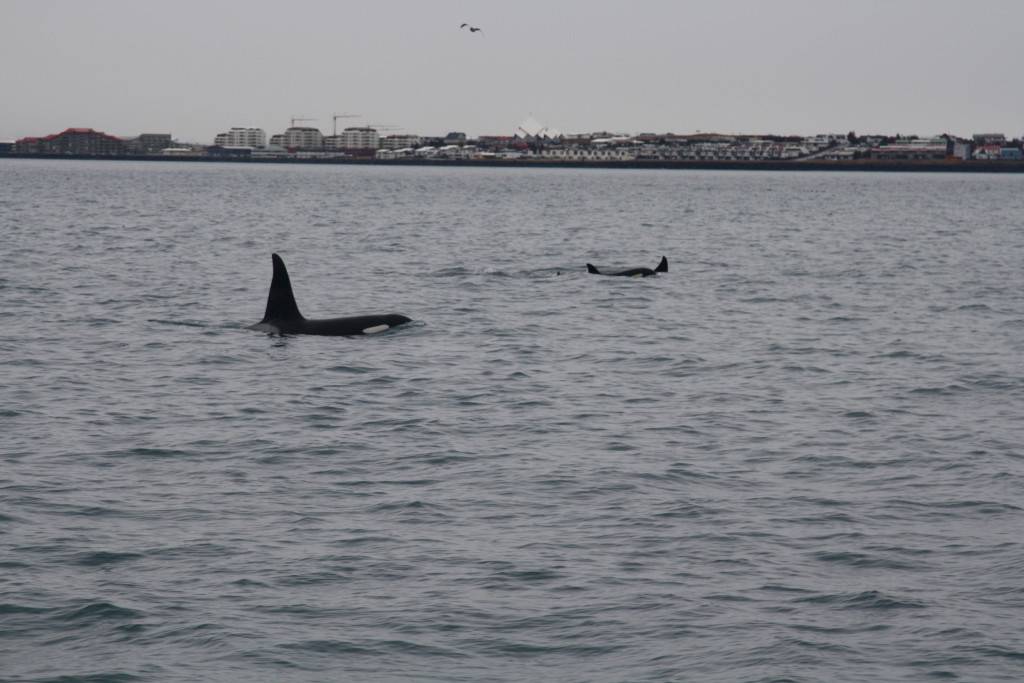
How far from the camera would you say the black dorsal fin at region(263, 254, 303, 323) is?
80.7 ft

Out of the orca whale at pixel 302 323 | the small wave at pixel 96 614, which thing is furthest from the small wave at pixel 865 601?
the orca whale at pixel 302 323

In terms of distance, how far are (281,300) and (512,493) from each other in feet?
42.0

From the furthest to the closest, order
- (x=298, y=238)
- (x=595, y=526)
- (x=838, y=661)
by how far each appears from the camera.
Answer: (x=298, y=238) → (x=595, y=526) → (x=838, y=661)

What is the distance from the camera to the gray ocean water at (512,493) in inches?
380

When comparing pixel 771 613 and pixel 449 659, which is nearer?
pixel 449 659

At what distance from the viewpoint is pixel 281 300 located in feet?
83.1

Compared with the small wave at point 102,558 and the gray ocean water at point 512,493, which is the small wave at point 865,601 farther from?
the small wave at point 102,558

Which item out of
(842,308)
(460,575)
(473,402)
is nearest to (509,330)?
(473,402)

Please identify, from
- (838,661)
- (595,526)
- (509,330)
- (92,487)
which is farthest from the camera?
(509,330)

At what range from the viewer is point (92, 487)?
13.8 meters

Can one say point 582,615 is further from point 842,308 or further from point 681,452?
point 842,308

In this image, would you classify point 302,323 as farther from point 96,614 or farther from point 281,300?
point 96,614

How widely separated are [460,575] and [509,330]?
1683 centimetres

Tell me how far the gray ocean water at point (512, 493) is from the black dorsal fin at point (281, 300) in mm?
990
